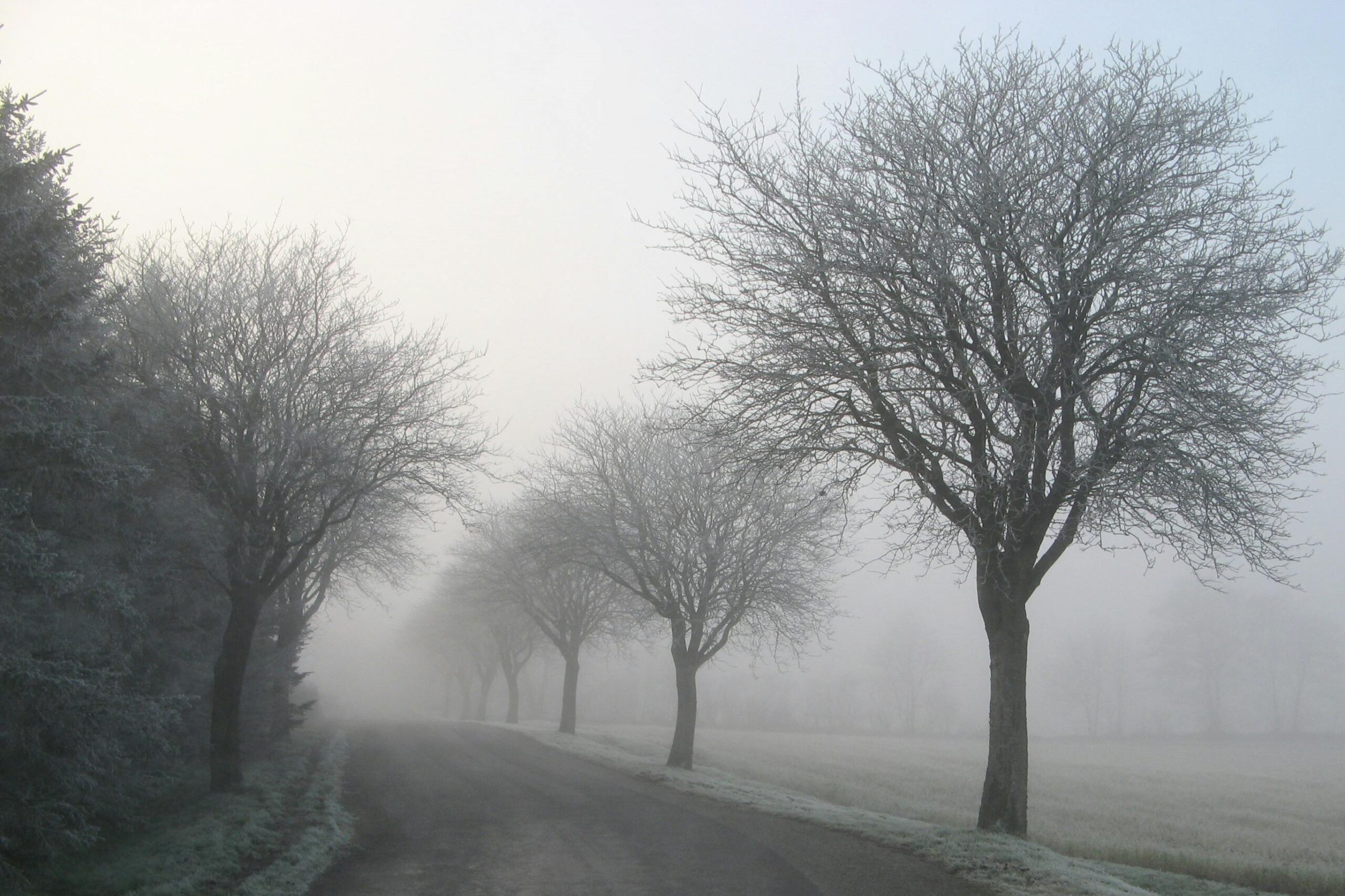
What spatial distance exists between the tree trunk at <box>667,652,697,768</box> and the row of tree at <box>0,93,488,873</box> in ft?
30.9

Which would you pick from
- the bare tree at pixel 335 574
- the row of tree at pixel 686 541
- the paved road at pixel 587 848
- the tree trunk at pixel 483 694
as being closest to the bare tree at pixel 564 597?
the bare tree at pixel 335 574

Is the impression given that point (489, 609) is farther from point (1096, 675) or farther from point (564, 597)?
point (1096, 675)

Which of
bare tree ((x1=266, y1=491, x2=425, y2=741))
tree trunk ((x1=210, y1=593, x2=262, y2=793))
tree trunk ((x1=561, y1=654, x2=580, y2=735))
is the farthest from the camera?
tree trunk ((x1=561, y1=654, x2=580, y2=735))

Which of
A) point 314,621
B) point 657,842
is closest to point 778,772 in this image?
point 657,842

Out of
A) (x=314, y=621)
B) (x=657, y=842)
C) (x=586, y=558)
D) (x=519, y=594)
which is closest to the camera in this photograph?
(x=657, y=842)

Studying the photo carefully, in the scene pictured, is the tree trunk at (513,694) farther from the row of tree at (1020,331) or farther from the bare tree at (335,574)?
the row of tree at (1020,331)

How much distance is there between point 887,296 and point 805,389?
174cm

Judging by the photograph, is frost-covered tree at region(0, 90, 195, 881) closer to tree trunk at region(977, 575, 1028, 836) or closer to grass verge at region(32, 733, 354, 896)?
grass verge at region(32, 733, 354, 896)

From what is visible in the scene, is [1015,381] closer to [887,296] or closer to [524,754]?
[887,296]

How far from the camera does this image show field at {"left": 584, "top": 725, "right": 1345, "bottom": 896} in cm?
1379

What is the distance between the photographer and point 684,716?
77.8 feet

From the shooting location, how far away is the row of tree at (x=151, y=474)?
882 centimetres

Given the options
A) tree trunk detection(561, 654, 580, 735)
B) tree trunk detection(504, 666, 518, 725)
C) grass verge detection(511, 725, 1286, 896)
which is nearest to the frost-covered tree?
grass verge detection(511, 725, 1286, 896)

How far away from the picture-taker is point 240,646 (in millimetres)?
15969
